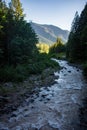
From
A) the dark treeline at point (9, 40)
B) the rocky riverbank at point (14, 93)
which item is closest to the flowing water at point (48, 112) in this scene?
the rocky riverbank at point (14, 93)

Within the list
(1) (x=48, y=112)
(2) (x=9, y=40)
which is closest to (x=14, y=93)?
(1) (x=48, y=112)

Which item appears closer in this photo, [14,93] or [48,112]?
[48,112]

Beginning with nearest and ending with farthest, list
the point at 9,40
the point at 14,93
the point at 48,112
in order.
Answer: the point at 48,112
the point at 14,93
the point at 9,40

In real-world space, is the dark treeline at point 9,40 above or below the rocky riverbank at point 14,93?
above

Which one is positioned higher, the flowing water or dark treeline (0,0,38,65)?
dark treeline (0,0,38,65)

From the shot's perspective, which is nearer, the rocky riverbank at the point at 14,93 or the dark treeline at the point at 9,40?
the rocky riverbank at the point at 14,93

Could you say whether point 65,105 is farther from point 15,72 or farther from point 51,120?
point 15,72

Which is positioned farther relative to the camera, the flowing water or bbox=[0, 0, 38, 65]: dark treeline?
bbox=[0, 0, 38, 65]: dark treeline

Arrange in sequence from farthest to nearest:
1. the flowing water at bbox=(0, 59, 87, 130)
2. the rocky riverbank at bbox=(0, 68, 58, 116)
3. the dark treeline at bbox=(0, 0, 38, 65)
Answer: the dark treeline at bbox=(0, 0, 38, 65) → the rocky riverbank at bbox=(0, 68, 58, 116) → the flowing water at bbox=(0, 59, 87, 130)

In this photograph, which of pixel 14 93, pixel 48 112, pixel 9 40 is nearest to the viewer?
pixel 48 112

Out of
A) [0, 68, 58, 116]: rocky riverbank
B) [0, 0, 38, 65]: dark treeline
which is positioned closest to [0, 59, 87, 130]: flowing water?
[0, 68, 58, 116]: rocky riverbank

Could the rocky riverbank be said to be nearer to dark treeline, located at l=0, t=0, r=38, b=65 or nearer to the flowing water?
the flowing water

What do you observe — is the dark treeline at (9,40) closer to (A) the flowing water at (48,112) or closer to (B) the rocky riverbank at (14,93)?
(B) the rocky riverbank at (14,93)

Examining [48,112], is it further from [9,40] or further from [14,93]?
[9,40]
